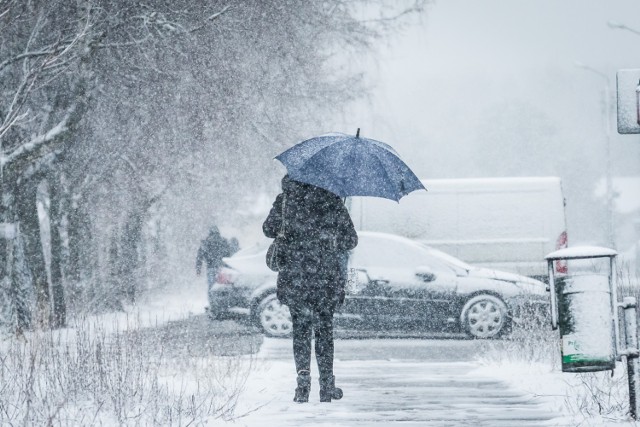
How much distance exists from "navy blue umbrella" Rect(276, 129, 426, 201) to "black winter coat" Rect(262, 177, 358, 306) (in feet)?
0.52

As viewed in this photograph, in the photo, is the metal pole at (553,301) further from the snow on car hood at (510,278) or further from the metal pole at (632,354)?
the snow on car hood at (510,278)

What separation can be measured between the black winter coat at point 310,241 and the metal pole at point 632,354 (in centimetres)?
212

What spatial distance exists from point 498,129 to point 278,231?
74696 millimetres

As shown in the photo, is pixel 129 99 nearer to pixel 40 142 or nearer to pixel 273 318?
pixel 40 142

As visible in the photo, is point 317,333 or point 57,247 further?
point 57,247

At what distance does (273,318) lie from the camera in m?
16.2

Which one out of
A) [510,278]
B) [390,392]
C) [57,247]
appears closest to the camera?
[390,392]

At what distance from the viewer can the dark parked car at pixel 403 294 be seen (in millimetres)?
16141

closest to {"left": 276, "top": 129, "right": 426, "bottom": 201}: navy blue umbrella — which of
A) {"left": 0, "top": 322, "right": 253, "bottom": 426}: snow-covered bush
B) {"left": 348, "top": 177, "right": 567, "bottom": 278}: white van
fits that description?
{"left": 0, "top": 322, "right": 253, "bottom": 426}: snow-covered bush

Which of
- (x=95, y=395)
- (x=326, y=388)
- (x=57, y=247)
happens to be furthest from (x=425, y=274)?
(x=95, y=395)

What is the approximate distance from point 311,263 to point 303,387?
96 centimetres

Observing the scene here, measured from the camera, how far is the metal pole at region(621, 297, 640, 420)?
719 centimetres

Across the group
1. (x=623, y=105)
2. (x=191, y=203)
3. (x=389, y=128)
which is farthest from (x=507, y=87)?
(x=623, y=105)

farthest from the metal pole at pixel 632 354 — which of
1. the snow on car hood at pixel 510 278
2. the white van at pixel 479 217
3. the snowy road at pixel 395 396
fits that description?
the white van at pixel 479 217
